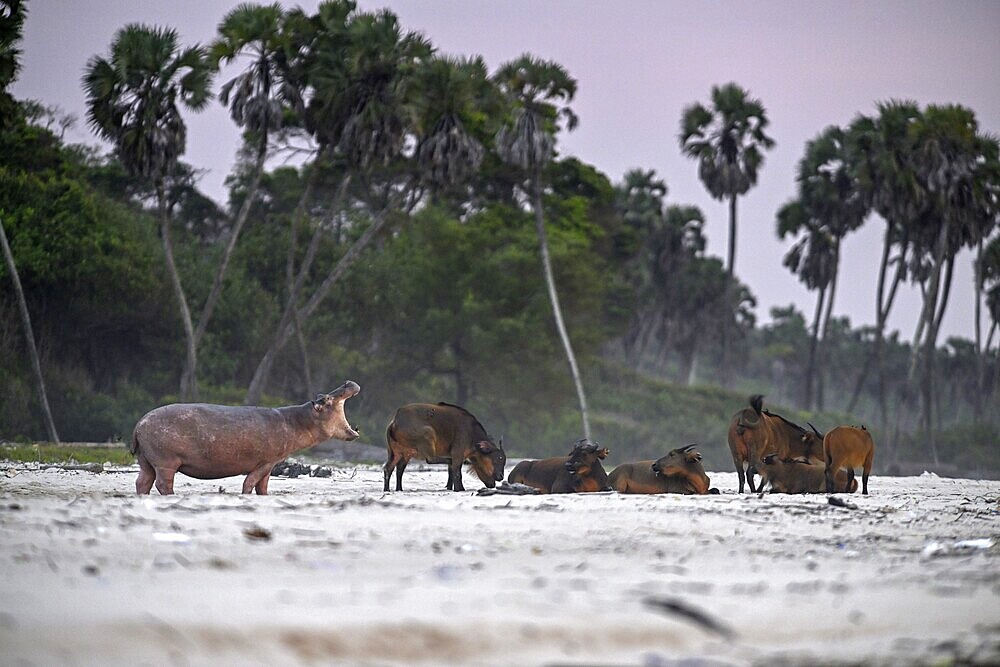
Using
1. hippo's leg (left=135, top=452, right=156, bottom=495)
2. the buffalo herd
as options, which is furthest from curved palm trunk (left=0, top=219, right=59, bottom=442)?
hippo's leg (left=135, top=452, right=156, bottom=495)

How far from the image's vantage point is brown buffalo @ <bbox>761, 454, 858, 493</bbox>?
13797 mm

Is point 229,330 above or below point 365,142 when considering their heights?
below

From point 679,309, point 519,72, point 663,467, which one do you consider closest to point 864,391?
point 679,309

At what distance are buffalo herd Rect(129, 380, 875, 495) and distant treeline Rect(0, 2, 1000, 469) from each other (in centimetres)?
1616

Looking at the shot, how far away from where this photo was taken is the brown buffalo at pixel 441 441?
15.1 meters

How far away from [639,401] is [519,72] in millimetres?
19584

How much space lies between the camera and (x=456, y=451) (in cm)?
1513

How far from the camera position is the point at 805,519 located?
9.66 metres

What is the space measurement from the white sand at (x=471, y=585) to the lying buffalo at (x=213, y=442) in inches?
91.3

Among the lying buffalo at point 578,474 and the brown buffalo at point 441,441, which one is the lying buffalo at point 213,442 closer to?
the brown buffalo at point 441,441

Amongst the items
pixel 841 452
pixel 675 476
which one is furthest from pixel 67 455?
pixel 841 452

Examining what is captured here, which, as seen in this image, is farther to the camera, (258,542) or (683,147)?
(683,147)

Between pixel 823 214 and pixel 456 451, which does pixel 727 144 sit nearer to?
pixel 823 214

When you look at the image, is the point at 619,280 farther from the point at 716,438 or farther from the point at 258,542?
the point at 258,542
